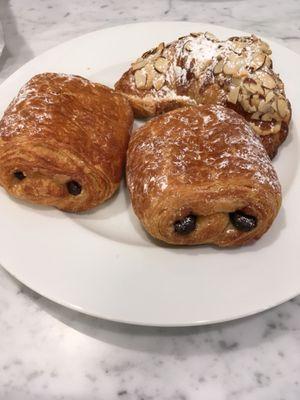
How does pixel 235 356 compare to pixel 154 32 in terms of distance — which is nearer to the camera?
pixel 235 356

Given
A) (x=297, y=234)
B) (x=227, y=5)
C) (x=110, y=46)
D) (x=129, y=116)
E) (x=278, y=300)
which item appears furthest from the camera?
(x=227, y=5)

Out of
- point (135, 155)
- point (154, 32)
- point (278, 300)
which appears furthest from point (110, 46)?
point (278, 300)

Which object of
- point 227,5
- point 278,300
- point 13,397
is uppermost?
point 227,5

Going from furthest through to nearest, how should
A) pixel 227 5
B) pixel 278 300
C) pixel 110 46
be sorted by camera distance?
pixel 227 5 < pixel 110 46 < pixel 278 300

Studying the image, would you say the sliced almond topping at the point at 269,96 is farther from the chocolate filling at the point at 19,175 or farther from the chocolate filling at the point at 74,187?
the chocolate filling at the point at 19,175

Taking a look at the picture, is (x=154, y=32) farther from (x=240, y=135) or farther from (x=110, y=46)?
(x=240, y=135)

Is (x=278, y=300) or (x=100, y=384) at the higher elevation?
(x=278, y=300)
